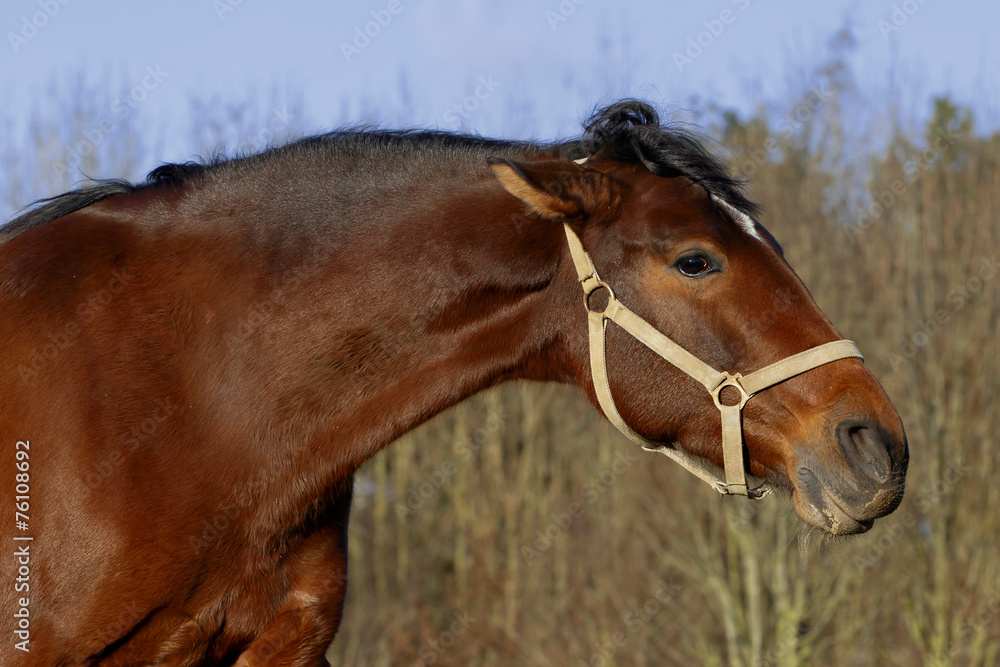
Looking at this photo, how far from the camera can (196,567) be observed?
9.33ft

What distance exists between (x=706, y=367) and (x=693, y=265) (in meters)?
0.32

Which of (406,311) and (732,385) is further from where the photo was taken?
(406,311)

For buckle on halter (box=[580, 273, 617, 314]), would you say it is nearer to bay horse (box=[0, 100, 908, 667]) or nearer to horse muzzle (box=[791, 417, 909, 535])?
bay horse (box=[0, 100, 908, 667])

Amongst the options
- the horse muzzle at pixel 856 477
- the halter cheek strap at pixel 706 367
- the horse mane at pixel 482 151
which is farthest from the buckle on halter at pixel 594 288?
the horse muzzle at pixel 856 477

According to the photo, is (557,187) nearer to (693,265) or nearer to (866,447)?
(693,265)

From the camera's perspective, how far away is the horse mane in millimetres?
3133

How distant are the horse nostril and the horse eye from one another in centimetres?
62

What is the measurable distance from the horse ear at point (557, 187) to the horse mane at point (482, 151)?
0.60ft

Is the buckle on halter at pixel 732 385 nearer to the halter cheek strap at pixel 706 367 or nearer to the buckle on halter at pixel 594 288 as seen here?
the halter cheek strap at pixel 706 367

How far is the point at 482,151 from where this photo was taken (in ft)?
10.7

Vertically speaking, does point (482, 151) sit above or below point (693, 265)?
above

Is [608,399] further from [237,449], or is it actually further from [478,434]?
[478,434]

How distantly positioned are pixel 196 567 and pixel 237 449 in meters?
0.37

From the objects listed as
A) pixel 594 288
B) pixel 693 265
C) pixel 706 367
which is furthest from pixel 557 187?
pixel 706 367
